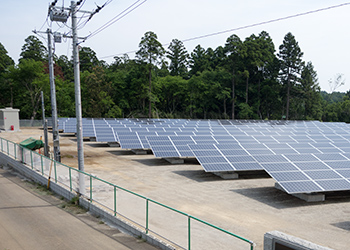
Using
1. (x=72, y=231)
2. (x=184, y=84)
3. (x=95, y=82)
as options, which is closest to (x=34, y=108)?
(x=95, y=82)

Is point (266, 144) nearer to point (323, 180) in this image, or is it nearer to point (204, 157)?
point (204, 157)

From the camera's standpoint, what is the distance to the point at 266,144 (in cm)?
2298

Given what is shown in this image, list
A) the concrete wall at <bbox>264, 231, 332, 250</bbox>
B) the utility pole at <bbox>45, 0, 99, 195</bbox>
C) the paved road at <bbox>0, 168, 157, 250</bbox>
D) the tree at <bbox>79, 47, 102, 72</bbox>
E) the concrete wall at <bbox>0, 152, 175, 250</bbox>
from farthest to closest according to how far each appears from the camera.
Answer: the tree at <bbox>79, 47, 102, 72</bbox>
the utility pole at <bbox>45, 0, 99, 195</bbox>
the paved road at <bbox>0, 168, 157, 250</bbox>
the concrete wall at <bbox>0, 152, 175, 250</bbox>
the concrete wall at <bbox>264, 231, 332, 250</bbox>

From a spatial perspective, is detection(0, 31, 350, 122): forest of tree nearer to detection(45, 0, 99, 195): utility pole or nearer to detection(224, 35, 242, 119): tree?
detection(224, 35, 242, 119): tree

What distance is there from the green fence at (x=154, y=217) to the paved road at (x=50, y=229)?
65 centimetres

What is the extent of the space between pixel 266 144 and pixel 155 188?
9.36 metres

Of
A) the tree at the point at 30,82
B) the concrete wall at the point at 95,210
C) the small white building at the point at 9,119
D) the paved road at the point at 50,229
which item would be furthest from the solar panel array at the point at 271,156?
the tree at the point at 30,82

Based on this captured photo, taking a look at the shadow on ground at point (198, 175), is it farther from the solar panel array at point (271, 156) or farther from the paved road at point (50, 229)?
the paved road at point (50, 229)

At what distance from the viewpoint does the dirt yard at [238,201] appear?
11.8m

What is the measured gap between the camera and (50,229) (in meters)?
12.0

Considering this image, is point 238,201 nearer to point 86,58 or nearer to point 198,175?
point 198,175

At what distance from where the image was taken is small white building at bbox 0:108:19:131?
48.6m

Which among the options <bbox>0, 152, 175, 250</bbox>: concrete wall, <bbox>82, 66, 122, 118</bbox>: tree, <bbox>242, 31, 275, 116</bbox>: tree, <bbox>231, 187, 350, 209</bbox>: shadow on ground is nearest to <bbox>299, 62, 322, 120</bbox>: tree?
<bbox>242, 31, 275, 116</bbox>: tree

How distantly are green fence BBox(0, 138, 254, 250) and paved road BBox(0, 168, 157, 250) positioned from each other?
0.65 meters
